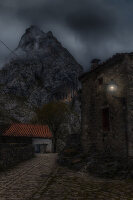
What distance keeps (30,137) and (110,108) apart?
16.9 m

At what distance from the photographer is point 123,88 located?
35.4 ft

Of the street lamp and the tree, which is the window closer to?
the street lamp

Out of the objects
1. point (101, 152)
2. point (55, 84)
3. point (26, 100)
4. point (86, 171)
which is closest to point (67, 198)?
point (86, 171)

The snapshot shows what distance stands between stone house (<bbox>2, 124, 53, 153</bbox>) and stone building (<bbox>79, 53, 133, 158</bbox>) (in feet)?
44.0

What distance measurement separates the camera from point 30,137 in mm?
25500

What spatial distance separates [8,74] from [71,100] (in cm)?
3043

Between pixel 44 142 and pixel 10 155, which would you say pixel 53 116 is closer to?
pixel 44 142

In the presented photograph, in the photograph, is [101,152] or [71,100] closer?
[101,152]

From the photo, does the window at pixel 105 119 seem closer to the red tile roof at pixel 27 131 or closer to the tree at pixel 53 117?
the red tile roof at pixel 27 131

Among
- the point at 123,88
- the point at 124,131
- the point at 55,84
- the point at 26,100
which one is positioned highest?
the point at 55,84

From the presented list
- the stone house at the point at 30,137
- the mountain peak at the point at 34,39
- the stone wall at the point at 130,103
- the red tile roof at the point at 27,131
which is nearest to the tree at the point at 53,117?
the red tile roof at the point at 27,131

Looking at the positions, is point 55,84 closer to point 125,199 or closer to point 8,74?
point 8,74

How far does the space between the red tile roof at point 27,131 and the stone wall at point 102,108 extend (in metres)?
13.4

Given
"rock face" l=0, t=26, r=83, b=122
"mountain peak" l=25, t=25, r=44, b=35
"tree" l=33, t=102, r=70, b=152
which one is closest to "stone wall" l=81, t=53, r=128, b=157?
"tree" l=33, t=102, r=70, b=152
